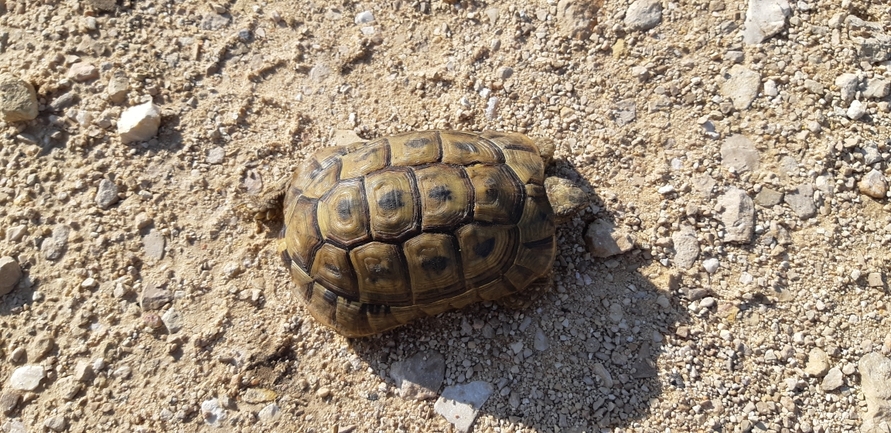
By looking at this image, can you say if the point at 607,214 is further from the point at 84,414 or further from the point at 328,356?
the point at 84,414

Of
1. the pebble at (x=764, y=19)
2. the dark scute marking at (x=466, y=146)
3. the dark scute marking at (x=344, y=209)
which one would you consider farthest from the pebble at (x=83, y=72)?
the pebble at (x=764, y=19)

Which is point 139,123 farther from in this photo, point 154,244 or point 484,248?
point 484,248

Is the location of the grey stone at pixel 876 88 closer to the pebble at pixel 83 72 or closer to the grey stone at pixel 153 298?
the grey stone at pixel 153 298

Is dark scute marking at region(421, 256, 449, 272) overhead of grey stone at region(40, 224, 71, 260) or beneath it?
overhead

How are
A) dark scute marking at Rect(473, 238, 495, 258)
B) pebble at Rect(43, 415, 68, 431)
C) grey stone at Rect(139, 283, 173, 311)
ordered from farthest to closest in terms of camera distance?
grey stone at Rect(139, 283, 173, 311) → pebble at Rect(43, 415, 68, 431) → dark scute marking at Rect(473, 238, 495, 258)

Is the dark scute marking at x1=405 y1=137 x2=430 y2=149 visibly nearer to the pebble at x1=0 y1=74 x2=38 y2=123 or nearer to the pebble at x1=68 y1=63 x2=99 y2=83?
the pebble at x1=68 y1=63 x2=99 y2=83

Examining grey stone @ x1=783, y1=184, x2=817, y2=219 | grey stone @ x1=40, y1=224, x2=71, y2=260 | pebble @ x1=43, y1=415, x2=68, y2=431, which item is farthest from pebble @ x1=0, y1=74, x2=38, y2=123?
grey stone @ x1=783, y1=184, x2=817, y2=219

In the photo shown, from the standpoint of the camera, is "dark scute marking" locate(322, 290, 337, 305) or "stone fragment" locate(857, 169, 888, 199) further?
"stone fragment" locate(857, 169, 888, 199)

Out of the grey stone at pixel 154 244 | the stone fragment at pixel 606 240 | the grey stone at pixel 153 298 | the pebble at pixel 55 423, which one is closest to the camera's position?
the pebble at pixel 55 423
